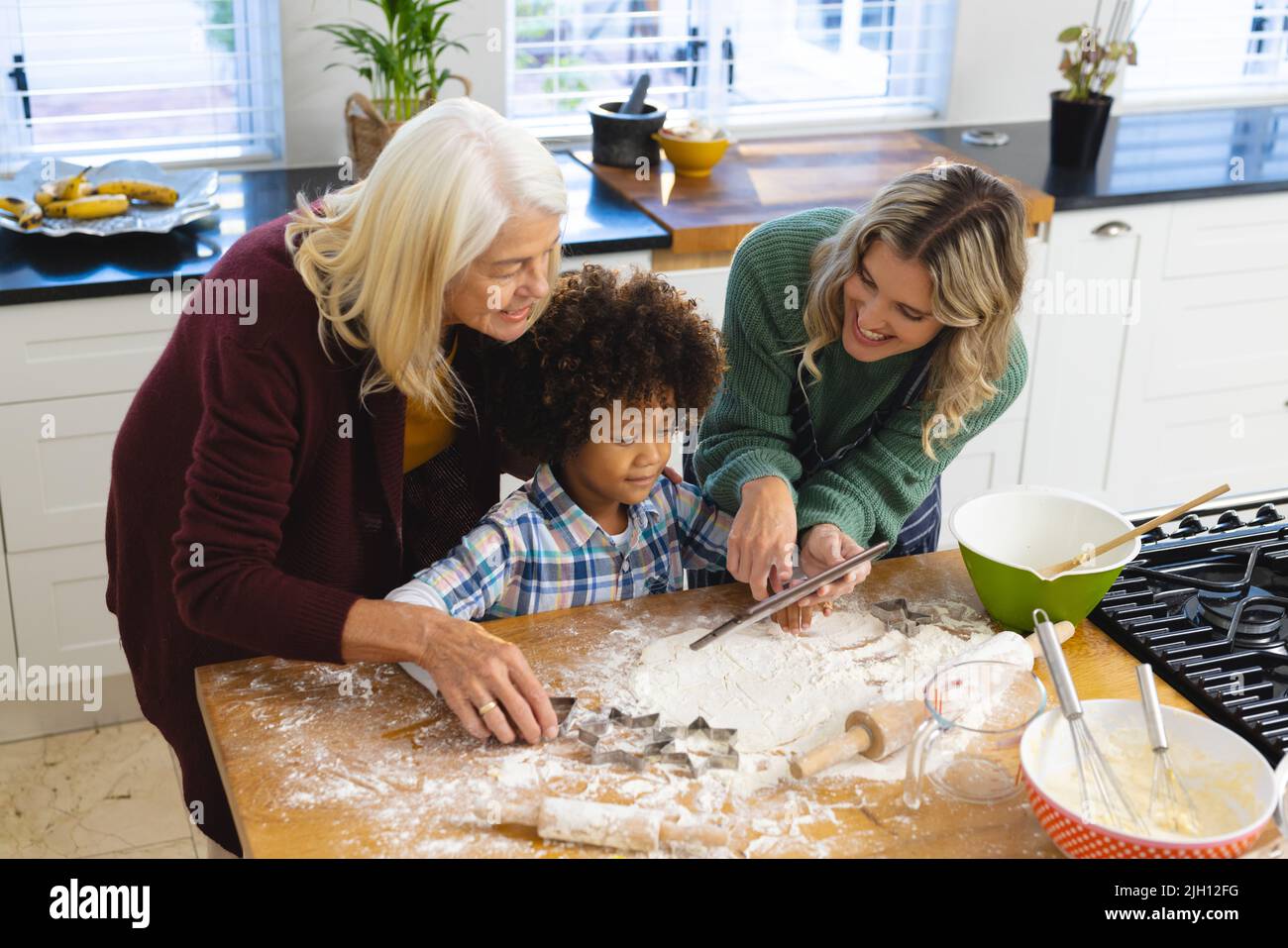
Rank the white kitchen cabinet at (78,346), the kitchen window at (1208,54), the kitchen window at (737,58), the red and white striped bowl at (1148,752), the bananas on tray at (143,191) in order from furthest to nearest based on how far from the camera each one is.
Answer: the kitchen window at (1208,54)
the kitchen window at (737,58)
the bananas on tray at (143,191)
the white kitchen cabinet at (78,346)
the red and white striped bowl at (1148,752)

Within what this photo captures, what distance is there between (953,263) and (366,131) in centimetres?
152

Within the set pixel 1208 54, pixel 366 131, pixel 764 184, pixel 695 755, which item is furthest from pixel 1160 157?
pixel 695 755

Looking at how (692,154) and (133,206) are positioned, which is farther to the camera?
(692,154)

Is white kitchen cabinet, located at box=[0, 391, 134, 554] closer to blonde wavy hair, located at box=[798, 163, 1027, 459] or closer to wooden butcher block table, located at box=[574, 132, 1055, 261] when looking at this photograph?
wooden butcher block table, located at box=[574, 132, 1055, 261]

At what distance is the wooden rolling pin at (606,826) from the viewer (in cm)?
113

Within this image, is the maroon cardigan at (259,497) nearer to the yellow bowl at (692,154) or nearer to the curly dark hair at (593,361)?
the curly dark hair at (593,361)

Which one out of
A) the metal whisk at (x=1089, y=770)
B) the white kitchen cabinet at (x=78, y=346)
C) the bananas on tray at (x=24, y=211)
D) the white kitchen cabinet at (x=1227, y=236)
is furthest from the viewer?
the white kitchen cabinet at (x=1227, y=236)

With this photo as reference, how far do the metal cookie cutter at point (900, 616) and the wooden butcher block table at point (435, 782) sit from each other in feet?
0.47

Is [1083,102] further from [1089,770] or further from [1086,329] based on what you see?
[1089,770]

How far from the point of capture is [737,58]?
3.21 metres

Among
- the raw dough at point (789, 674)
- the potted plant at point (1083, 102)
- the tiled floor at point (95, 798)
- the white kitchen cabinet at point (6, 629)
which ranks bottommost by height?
the tiled floor at point (95, 798)

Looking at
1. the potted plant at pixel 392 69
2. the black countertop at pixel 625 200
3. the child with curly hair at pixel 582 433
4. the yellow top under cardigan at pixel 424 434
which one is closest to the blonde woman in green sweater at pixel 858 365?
the child with curly hair at pixel 582 433

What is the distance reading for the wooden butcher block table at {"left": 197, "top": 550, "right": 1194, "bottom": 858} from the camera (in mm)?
1145

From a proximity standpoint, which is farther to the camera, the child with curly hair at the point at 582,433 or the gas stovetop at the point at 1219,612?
the child with curly hair at the point at 582,433
